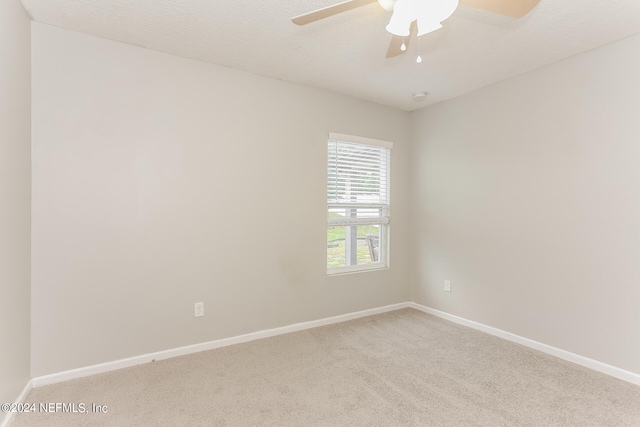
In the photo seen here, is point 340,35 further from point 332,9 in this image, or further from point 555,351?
point 555,351

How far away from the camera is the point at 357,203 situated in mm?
3654

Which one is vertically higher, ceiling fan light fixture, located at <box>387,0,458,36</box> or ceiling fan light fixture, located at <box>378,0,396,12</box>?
ceiling fan light fixture, located at <box>378,0,396,12</box>

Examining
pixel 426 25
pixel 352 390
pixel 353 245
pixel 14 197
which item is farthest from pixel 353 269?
pixel 14 197

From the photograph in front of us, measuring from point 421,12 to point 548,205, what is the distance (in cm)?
215

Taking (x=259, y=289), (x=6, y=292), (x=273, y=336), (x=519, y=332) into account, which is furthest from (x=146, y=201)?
(x=519, y=332)

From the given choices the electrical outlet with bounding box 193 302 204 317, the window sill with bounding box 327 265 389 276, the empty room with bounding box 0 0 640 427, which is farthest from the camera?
the window sill with bounding box 327 265 389 276

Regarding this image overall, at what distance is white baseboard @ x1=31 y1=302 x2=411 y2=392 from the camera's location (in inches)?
87.4

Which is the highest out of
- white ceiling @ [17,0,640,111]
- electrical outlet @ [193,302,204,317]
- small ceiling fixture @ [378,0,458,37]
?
white ceiling @ [17,0,640,111]

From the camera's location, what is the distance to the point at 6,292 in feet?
5.73

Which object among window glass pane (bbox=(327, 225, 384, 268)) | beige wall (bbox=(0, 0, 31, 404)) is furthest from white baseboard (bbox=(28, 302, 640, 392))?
window glass pane (bbox=(327, 225, 384, 268))

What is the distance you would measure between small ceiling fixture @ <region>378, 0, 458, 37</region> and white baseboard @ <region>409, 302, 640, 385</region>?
2705 millimetres

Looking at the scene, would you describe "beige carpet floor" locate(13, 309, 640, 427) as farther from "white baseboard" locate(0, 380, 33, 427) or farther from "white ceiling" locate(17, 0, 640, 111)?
"white ceiling" locate(17, 0, 640, 111)

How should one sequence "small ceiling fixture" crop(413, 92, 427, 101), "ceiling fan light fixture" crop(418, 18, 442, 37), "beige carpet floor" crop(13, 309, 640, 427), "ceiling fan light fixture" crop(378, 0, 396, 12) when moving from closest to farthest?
"ceiling fan light fixture" crop(418, 18, 442, 37) < "ceiling fan light fixture" crop(378, 0, 396, 12) < "beige carpet floor" crop(13, 309, 640, 427) < "small ceiling fixture" crop(413, 92, 427, 101)

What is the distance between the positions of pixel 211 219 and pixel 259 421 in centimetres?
160
